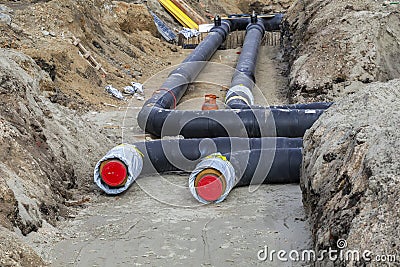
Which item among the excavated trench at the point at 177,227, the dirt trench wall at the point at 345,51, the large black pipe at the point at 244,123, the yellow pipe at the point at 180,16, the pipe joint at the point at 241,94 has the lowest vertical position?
the excavated trench at the point at 177,227

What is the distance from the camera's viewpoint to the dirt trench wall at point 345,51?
11.0 meters

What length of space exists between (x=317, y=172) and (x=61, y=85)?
7207mm

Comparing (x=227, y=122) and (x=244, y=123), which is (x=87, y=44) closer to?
(x=227, y=122)

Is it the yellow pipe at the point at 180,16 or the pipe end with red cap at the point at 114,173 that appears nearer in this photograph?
the pipe end with red cap at the point at 114,173

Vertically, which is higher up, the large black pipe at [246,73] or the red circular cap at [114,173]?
the large black pipe at [246,73]

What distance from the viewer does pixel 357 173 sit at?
4.47m

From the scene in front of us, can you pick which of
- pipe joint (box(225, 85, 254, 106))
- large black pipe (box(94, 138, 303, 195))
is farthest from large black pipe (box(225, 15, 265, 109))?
large black pipe (box(94, 138, 303, 195))

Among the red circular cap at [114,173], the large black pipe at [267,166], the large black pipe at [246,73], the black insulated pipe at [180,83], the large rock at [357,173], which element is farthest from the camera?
the large black pipe at [246,73]

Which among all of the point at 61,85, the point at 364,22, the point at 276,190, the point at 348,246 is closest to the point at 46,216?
the point at 276,190

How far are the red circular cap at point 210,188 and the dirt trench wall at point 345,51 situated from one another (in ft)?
15.3

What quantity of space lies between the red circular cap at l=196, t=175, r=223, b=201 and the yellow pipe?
47.3 feet

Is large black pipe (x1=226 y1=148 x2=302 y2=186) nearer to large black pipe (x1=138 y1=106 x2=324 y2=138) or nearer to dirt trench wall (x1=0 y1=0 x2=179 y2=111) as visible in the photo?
large black pipe (x1=138 y1=106 x2=324 y2=138)

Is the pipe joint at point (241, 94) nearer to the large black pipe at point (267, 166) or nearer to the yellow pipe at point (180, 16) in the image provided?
the large black pipe at point (267, 166)

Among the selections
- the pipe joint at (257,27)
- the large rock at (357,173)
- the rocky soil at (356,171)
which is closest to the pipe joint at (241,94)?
the rocky soil at (356,171)
